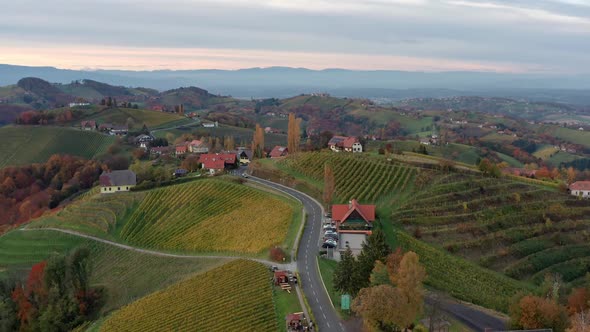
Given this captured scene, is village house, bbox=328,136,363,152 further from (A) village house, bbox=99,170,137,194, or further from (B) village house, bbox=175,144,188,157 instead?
(A) village house, bbox=99,170,137,194

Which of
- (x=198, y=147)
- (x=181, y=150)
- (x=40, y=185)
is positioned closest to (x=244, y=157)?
(x=198, y=147)

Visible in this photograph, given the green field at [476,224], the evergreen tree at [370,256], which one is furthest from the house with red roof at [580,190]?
the evergreen tree at [370,256]

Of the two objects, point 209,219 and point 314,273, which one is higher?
point 314,273

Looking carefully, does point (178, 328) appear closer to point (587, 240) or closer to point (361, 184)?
point (361, 184)

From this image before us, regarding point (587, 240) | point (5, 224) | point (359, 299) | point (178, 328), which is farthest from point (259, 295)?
point (5, 224)

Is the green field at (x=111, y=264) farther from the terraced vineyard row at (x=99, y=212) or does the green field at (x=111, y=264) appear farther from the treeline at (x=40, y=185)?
the treeline at (x=40, y=185)

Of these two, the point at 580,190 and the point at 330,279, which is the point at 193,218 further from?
the point at 580,190
